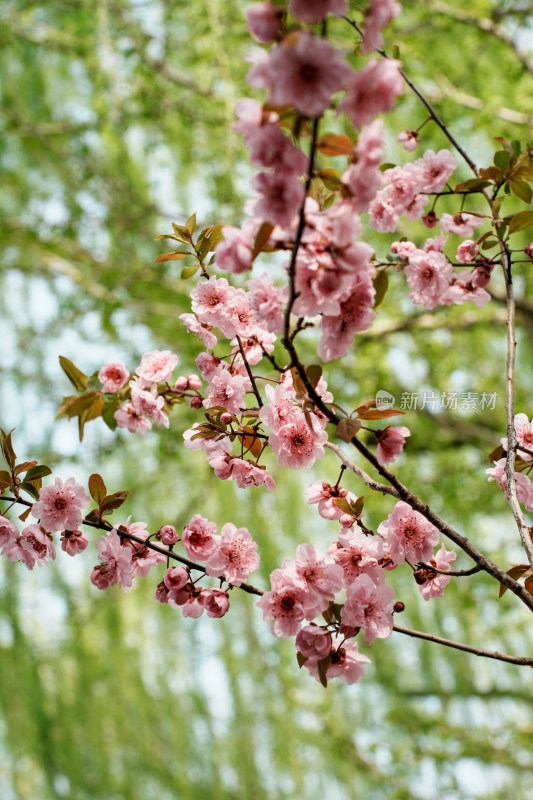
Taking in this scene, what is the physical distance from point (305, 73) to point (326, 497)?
1.74ft

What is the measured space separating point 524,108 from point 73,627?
9.11ft

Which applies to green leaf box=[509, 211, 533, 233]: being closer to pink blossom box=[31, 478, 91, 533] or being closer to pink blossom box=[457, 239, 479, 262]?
pink blossom box=[457, 239, 479, 262]

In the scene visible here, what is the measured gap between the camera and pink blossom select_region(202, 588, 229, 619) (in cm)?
84

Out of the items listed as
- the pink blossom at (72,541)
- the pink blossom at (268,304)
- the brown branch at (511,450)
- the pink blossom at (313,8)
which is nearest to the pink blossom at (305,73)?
the pink blossom at (313,8)

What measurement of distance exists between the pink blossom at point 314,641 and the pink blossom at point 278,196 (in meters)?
0.44

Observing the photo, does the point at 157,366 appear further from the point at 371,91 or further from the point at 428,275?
the point at 371,91

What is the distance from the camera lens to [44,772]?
2.83 m

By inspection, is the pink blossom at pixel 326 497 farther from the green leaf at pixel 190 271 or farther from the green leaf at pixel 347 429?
the green leaf at pixel 190 271

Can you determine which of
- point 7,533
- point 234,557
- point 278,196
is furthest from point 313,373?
point 7,533

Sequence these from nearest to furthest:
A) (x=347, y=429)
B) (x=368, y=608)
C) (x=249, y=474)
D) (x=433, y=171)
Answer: (x=347, y=429) → (x=368, y=608) → (x=249, y=474) → (x=433, y=171)

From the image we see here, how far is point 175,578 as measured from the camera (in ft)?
2.68

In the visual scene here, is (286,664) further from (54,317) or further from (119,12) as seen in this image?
(119,12)

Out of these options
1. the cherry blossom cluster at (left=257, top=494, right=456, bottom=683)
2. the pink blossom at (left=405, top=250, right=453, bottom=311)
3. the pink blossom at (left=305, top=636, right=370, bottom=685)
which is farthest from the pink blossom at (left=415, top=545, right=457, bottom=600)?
the pink blossom at (left=405, top=250, right=453, bottom=311)

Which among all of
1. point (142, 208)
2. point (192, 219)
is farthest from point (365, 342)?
point (192, 219)
